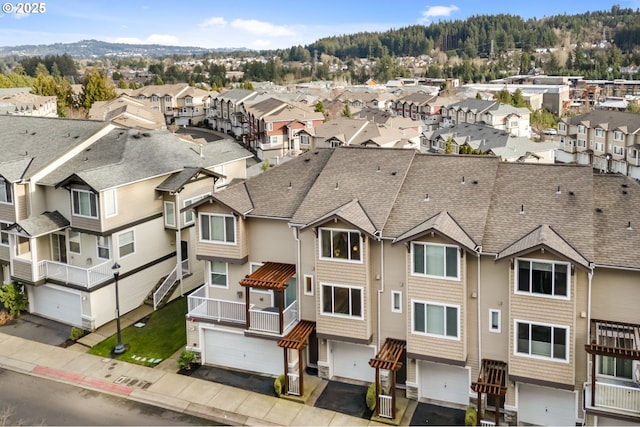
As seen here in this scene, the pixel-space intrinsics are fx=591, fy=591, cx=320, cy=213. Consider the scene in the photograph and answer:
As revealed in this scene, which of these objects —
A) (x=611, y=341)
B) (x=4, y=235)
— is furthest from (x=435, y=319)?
(x=4, y=235)

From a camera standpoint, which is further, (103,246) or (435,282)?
(103,246)

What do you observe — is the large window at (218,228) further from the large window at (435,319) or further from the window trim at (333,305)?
the large window at (435,319)

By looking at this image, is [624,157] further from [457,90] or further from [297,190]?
[457,90]

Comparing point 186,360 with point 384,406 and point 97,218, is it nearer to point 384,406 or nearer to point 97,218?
point 97,218

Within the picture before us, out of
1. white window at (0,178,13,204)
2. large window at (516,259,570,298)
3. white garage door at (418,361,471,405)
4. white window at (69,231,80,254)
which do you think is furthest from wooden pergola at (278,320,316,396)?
white window at (0,178,13,204)

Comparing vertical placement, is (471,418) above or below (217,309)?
below

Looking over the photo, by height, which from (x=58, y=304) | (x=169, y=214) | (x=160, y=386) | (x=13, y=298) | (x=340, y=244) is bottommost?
(x=160, y=386)
